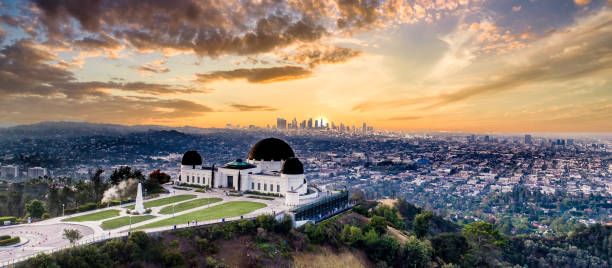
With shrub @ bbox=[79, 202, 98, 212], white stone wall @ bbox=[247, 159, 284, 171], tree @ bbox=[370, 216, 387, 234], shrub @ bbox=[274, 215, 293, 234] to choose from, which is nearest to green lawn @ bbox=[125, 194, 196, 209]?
shrub @ bbox=[79, 202, 98, 212]

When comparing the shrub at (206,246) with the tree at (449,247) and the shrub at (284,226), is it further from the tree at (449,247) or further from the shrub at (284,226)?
the tree at (449,247)

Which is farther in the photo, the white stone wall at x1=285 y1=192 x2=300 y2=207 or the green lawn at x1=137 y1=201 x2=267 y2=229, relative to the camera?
the white stone wall at x1=285 y1=192 x2=300 y2=207

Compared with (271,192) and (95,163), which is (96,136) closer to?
(95,163)

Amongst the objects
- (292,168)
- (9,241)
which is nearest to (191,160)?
(292,168)

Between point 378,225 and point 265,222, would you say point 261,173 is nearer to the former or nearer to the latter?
point 378,225

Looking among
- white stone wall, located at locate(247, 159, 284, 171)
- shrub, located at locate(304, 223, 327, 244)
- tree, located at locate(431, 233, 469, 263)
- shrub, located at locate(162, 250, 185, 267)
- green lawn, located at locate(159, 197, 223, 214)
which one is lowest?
tree, located at locate(431, 233, 469, 263)

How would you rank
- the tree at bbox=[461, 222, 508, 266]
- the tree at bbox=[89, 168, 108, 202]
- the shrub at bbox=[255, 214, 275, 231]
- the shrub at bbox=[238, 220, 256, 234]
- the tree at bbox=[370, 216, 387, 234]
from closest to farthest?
1. the shrub at bbox=[238, 220, 256, 234]
2. the shrub at bbox=[255, 214, 275, 231]
3. the tree at bbox=[370, 216, 387, 234]
4. the tree at bbox=[461, 222, 508, 266]
5. the tree at bbox=[89, 168, 108, 202]

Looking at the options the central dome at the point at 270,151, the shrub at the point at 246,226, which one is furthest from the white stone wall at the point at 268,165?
the shrub at the point at 246,226

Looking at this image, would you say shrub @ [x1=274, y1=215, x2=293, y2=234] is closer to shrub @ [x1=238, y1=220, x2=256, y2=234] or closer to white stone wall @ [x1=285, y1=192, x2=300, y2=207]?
shrub @ [x1=238, y1=220, x2=256, y2=234]
